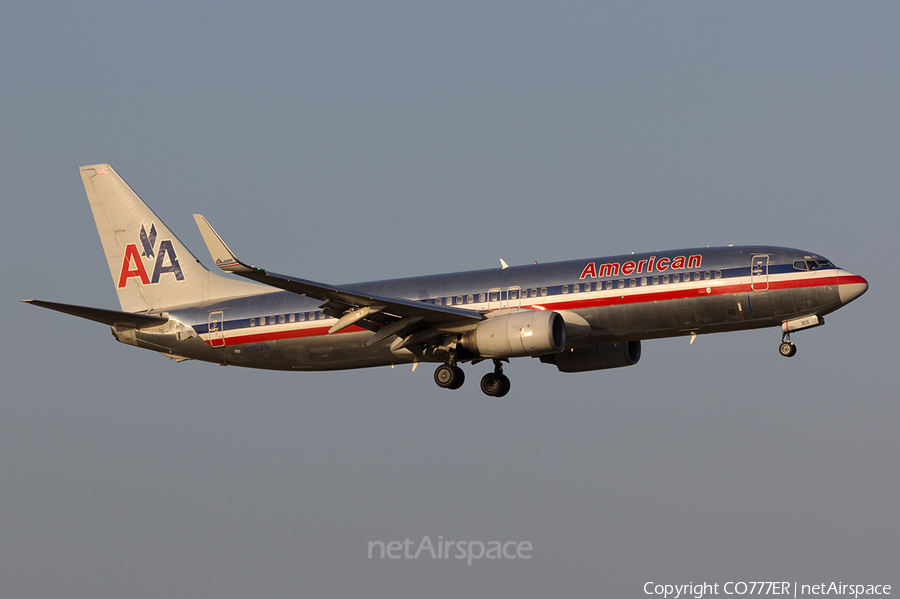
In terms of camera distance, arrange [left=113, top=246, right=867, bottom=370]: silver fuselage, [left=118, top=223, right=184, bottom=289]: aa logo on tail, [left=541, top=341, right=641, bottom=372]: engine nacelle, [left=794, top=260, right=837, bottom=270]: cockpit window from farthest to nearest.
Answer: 1. [left=118, top=223, right=184, bottom=289]: aa logo on tail
2. [left=541, top=341, right=641, bottom=372]: engine nacelle
3. [left=794, top=260, right=837, bottom=270]: cockpit window
4. [left=113, top=246, right=867, bottom=370]: silver fuselage

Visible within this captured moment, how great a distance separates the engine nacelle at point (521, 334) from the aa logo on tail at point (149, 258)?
16.4m

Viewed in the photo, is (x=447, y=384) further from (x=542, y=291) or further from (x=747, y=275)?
(x=747, y=275)

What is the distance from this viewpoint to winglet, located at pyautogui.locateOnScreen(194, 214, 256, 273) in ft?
117

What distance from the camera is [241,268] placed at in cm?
3566

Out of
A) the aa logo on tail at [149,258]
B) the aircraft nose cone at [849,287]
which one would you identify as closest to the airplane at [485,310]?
the aircraft nose cone at [849,287]

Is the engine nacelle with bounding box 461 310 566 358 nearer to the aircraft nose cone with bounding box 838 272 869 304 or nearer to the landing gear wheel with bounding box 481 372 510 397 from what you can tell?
the landing gear wheel with bounding box 481 372 510 397

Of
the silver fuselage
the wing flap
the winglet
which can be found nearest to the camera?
the winglet

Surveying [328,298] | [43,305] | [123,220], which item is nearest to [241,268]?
[328,298]

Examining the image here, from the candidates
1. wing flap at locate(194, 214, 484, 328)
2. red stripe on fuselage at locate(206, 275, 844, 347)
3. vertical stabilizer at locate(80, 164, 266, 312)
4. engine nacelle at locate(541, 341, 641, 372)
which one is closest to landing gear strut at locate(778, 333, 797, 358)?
red stripe on fuselage at locate(206, 275, 844, 347)

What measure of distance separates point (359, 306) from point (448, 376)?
5.10 meters

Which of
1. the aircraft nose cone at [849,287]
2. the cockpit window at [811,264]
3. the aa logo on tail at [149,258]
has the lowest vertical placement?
the aircraft nose cone at [849,287]

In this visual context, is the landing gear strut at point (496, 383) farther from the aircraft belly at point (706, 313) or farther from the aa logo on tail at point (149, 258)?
the aa logo on tail at point (149, 258)

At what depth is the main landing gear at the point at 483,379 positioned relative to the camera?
147 ft

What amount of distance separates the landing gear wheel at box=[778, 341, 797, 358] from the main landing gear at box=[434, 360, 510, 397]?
1088cm
